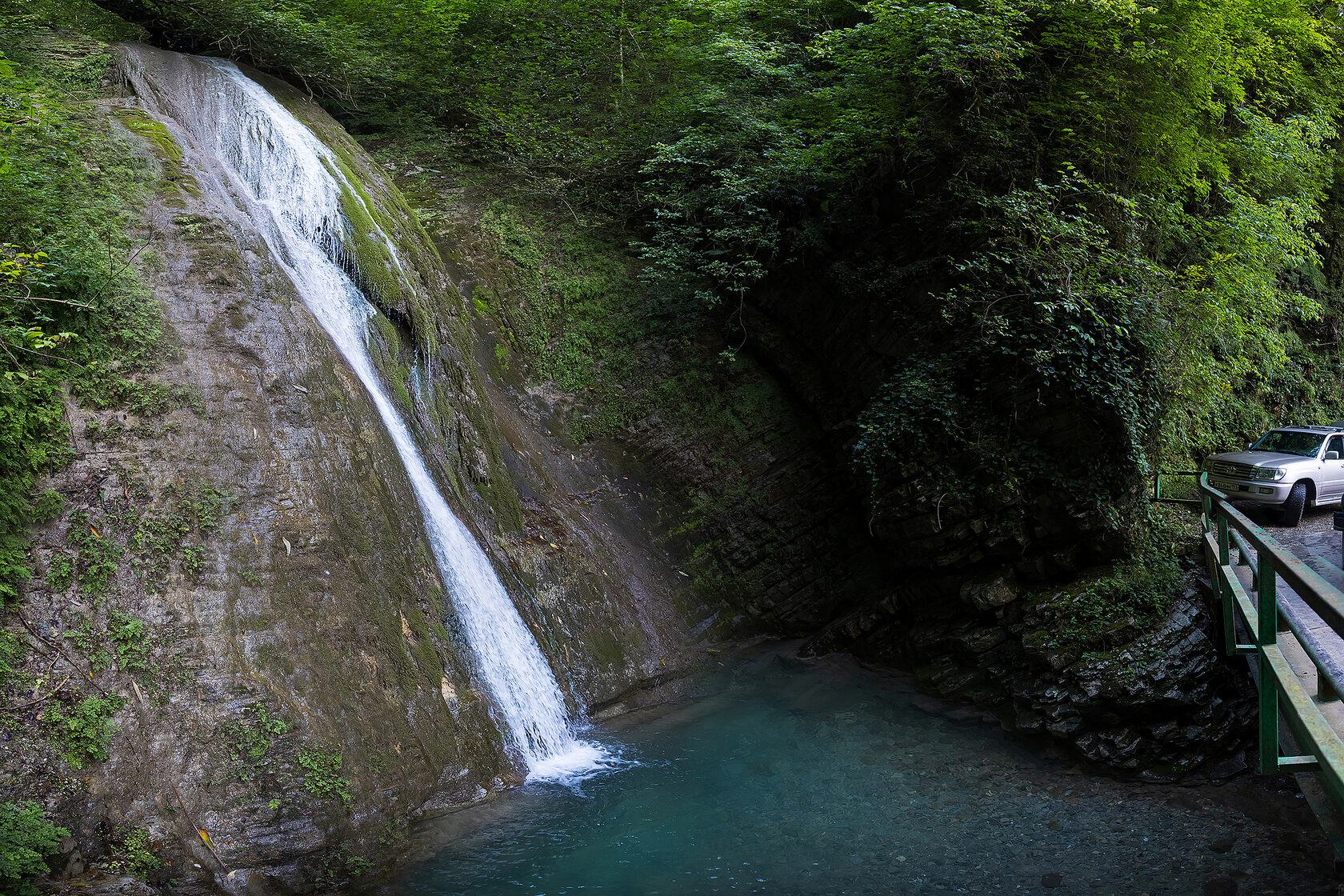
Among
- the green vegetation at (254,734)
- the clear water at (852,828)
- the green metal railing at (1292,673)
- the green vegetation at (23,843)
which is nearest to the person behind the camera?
the green metal railing at (1292,673)

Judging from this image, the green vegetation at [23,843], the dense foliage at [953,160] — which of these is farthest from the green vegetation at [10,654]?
the dense foliage at [953,160]

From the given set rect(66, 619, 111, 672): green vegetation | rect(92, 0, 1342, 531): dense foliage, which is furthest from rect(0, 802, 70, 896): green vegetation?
rect(92, 0, 1342, 531): dense foliage

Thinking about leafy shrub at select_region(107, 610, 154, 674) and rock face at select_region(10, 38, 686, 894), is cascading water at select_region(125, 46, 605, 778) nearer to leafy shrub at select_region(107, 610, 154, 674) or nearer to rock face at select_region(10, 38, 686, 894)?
rock face at select_region(10, 38, 686, 894)

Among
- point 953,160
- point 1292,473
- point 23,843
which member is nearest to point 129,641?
point 23,843

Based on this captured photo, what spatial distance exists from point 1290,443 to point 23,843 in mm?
15140

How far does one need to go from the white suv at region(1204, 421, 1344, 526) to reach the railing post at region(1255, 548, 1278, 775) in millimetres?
7213

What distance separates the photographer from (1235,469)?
37.8ft

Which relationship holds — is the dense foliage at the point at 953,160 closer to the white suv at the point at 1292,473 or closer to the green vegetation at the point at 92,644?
the white suv at the point at 1292,473

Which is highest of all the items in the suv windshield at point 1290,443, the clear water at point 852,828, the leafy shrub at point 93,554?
the leafy shrub at point 93,554

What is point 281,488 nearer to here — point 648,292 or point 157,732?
point 157,732

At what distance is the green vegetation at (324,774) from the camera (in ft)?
20.9

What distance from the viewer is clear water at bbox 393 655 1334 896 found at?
253 inches

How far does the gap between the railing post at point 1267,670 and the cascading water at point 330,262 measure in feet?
19.5

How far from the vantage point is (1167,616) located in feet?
29.7
